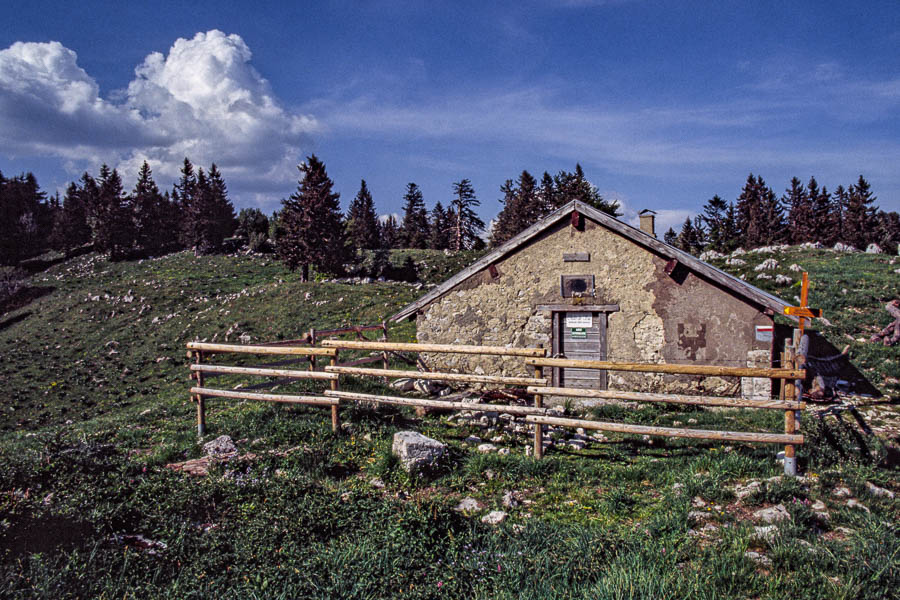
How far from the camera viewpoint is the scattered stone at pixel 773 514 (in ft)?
15.8

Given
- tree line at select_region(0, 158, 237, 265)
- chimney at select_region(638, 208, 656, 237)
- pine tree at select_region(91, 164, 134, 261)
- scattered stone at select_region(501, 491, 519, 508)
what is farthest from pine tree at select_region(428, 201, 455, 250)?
scattered stone at select_region(501, 491, 519, 508)

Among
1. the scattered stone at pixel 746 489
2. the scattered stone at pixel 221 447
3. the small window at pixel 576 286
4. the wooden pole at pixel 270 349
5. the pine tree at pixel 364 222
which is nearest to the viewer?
the scattered stone at pixel 746 489

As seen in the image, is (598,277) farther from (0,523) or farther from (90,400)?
(90,400)

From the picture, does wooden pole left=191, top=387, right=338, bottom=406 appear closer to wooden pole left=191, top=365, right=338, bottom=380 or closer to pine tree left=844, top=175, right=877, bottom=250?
wooden pole left=191, top=365, right=338, bottom=380

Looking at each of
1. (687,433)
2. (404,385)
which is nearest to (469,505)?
(687,433)

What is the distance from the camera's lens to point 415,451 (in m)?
6.48

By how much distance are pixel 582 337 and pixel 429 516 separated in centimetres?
918

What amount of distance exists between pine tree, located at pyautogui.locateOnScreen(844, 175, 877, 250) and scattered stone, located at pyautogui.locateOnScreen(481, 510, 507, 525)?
8150 cm

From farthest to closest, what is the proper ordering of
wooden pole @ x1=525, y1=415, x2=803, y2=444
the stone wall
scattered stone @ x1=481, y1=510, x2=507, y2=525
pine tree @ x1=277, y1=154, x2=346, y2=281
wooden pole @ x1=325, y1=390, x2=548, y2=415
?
pine tree @ x1=277, y1=154, x2=346, y2=281 < the stone wall < wooden pole @ x1=325, y1=390, x2=548, y2=415 < wooden pole @ x1=525, y1=415, x2=803, y2=444 < scattered stone @ x1=481, y1=510, x2=507, y2=525

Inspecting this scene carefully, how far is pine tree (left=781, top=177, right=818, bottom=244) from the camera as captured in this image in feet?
211

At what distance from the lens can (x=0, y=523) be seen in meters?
4.59

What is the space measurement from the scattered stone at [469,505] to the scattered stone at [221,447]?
3.76 metres

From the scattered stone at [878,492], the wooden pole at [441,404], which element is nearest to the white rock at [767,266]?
the scattered stone at [878,492]

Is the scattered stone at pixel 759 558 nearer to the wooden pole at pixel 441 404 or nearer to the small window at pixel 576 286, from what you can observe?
the wooden pole at pixel 441 404
